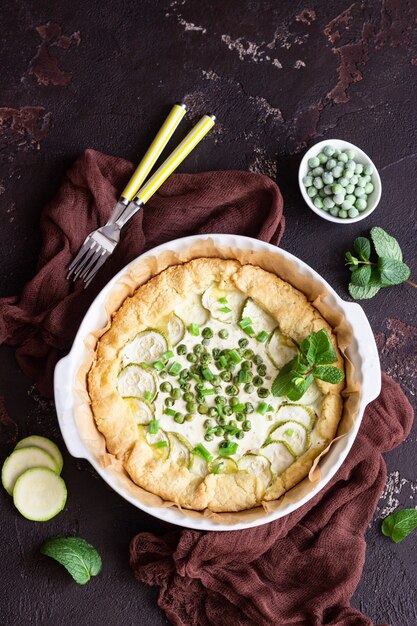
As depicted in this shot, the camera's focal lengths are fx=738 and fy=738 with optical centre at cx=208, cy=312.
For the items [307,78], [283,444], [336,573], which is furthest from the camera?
[307,78]

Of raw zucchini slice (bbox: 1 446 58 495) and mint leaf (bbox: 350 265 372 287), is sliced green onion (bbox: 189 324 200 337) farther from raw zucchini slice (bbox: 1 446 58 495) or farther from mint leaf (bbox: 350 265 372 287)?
raw zucchini slice (bbox: 1 446 58 495)

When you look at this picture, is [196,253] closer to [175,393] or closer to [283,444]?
[175,393]

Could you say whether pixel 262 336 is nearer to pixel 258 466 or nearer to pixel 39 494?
pixel 258 466

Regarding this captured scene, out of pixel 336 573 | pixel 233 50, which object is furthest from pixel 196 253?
pixel 336 573

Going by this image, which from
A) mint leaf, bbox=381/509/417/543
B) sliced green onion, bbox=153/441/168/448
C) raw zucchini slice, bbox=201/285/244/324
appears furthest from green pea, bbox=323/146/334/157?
mint leaf, bbox=381/509/417/543

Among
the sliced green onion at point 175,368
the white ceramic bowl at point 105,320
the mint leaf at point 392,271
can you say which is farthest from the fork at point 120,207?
the mint leaf at point 392,271

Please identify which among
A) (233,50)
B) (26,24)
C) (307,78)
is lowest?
(307,78)
